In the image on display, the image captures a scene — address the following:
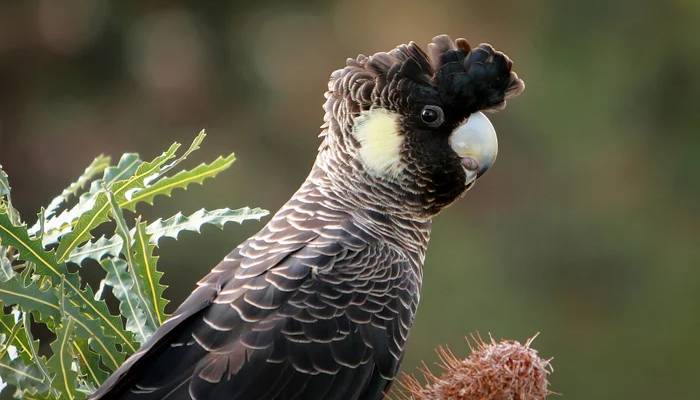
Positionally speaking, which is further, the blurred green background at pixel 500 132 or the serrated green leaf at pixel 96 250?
the blurred green background at pixel 500 132

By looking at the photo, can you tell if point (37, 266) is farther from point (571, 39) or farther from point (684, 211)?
point (684, 211)

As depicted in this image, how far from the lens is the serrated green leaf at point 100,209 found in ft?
5.34

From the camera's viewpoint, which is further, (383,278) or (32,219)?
(32,219)

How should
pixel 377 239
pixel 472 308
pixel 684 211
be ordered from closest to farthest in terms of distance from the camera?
pixel 377 239
pixel 472 308
pixel 684 211

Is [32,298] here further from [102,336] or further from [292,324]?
[292,324]

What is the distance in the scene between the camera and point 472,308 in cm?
525

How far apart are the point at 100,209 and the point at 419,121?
0.72 metres

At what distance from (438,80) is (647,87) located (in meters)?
3.76

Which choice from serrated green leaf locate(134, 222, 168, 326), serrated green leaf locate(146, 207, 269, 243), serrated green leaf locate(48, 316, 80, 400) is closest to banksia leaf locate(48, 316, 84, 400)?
serrated green leaf locate(48, 316, 80, 400)

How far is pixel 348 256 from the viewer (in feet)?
6.16

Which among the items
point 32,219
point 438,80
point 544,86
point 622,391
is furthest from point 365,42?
point 438,80

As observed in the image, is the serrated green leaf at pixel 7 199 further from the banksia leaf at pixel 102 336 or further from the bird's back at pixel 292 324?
the bird's back at pixel 292 324

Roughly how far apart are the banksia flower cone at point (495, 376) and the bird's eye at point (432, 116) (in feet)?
2.02

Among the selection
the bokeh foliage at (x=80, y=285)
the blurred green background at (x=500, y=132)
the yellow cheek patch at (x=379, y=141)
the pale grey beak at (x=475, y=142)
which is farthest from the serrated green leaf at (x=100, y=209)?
the blurred green background at (x=500, y=132)
